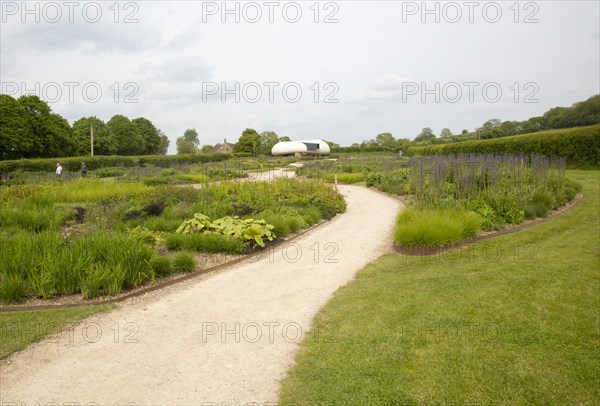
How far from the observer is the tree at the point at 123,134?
5994cm

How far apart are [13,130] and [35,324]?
4069 cm

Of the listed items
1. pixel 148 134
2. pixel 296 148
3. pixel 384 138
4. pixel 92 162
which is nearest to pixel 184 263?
pixel 92 162

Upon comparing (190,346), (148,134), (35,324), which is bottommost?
(190,346)

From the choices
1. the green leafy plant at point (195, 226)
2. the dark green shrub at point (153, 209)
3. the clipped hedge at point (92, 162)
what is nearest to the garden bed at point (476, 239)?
the green leafy plant at point (195, 226)

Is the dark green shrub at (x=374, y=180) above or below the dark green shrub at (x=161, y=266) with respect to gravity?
above

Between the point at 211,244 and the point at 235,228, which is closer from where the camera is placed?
the point at 211,244

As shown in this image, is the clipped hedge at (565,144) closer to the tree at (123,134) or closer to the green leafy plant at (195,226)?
the green leafy plant at (195,226)

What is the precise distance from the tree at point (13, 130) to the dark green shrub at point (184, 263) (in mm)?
39123

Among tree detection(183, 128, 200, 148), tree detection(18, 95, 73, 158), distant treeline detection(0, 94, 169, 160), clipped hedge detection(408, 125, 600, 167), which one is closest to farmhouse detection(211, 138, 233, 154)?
tree detection(183, 128, 200, 148)

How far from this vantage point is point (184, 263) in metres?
6.33

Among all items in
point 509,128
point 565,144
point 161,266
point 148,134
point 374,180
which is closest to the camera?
point 161,266

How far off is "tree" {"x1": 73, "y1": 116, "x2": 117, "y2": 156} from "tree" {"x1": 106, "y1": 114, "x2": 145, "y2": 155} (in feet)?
2.99

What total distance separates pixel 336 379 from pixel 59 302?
153 inches

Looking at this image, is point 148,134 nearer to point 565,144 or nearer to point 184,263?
point 565,144
